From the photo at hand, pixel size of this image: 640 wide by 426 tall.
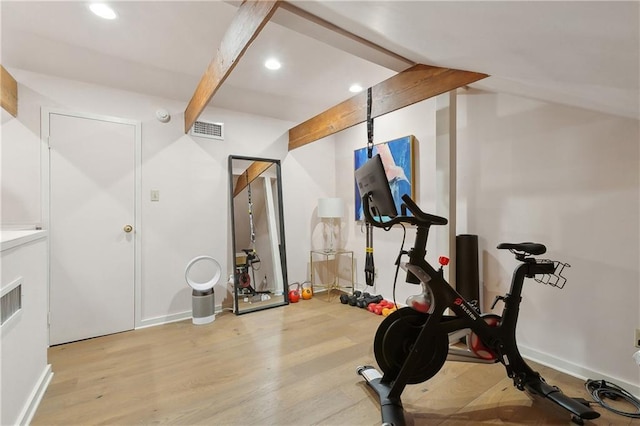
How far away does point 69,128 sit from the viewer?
104 inches

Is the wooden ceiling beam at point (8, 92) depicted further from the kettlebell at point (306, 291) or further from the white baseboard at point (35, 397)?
the kettlebell at point (306, 291)

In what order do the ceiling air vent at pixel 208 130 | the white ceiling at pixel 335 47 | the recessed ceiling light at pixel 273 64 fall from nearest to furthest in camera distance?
the white ceiling at pixel 335 47 → the recessed ceiling light at pixel 273 64 → the ceiling air vent at pixel 208 130

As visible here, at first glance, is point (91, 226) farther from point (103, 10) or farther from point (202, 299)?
point (103, 10)

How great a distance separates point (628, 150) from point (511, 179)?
27.1 inches

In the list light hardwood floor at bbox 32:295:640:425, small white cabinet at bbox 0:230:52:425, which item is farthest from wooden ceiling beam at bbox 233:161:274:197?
small white cabinet at bbox 0:230:52:425

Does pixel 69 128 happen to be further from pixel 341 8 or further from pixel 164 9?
pixel 341 8

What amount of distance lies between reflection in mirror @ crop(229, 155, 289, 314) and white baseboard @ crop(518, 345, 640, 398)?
2.59 m

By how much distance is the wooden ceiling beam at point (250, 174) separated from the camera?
3618mm

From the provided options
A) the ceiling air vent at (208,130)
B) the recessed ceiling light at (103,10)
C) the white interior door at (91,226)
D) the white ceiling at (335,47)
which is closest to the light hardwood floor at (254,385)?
the white interior door at (91,226)

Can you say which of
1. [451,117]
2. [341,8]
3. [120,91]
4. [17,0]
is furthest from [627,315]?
[120,91]

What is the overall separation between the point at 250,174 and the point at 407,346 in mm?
2786

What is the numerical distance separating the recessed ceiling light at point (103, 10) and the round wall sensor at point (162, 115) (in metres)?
1.24

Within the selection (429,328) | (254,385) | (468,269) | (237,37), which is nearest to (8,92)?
(237,37)

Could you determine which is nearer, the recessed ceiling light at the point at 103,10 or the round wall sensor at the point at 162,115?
the recessed ceiling light at the point at 103,10
